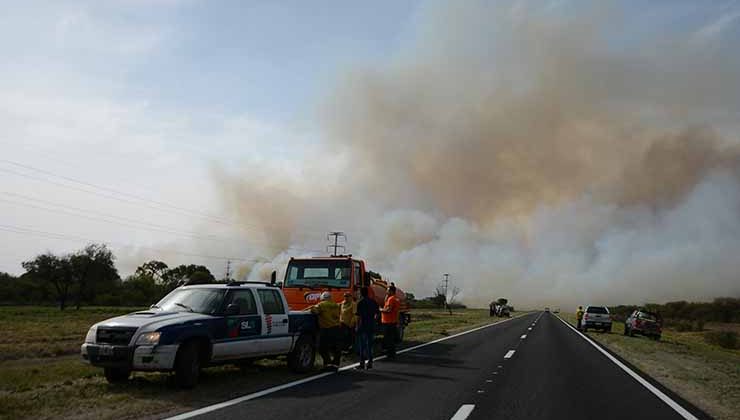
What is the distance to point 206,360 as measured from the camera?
1111 cm

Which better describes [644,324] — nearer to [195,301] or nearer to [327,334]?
[327,334]

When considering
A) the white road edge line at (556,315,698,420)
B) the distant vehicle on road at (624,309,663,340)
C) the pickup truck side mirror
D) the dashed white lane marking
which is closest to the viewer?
the dashed white lane marking

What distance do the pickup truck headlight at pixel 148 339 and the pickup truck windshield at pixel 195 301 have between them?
136cm

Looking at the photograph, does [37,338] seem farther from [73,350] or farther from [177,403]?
[177,403]

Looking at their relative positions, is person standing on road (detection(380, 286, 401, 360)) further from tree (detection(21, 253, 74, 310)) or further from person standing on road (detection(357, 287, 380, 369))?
tree (detection(21, 253, 74, 310))

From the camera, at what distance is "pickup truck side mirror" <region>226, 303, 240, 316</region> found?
11533 millimetres

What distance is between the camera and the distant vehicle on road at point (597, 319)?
4097cm

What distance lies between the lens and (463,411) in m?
8.95

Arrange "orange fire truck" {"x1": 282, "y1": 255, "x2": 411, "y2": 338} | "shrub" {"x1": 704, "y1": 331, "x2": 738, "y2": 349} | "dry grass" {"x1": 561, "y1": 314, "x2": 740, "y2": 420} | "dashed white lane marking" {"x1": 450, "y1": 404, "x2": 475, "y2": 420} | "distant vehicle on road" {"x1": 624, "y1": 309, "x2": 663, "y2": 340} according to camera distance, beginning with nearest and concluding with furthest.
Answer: "dashed white lane marking" {"x1": 450, "y1": 404, "x2": 475, "y2": 420} < "dry grass" {"x1": 561, "y1": 314, "x2": 740, "y2": 420} < "orange fire truck" {"x1": 282, "y1": 255, "x2": 411, "y2": 338} < "distant vehicle on road" {"x1": 624, "y1": 309, "x2": 663, "y2": 340} < "shrub" {"x1": 704, "y1": 331, "x2": 738, "y2": 349}

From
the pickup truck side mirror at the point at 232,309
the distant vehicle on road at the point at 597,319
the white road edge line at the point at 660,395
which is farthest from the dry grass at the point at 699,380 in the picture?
the distant vehicle on road at the point at 597,319

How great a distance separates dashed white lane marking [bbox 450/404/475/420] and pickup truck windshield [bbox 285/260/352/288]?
10.2 metres

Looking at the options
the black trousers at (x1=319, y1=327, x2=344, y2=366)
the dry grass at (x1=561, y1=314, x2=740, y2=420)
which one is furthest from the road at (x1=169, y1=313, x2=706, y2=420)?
the black trousers at (x1=319, y1=327, x2=344, y2=366)

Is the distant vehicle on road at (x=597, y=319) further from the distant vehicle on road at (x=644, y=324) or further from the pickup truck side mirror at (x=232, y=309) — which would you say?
the pickup truck side mirror at (x=232, y=309)

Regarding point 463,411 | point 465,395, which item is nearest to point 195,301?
point 465,395
